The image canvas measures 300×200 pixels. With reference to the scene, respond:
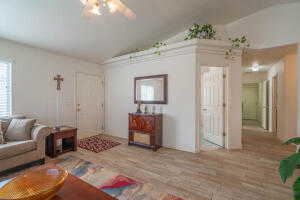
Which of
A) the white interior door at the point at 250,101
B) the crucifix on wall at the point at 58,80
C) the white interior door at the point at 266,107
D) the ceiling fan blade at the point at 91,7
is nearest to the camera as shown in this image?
the ceiling fan blade at the point at 91,7

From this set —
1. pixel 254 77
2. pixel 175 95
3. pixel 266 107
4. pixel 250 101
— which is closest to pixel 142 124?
pixel 175 95

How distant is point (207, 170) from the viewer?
2557mm

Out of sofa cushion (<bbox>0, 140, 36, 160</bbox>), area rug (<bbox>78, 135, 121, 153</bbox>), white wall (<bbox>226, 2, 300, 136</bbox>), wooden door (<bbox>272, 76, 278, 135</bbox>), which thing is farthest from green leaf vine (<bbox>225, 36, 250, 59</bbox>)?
sofa cushion (<bbox>0, 140, 36, 160</bbox>)

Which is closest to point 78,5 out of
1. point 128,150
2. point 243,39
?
point 128,150

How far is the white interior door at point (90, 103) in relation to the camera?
4434 millimetres

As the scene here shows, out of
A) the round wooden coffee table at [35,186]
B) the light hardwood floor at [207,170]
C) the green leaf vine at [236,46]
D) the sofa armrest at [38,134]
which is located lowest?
the light hardwood floor at [207,170]

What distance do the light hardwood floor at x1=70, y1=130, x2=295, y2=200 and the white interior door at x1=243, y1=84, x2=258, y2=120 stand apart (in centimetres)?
447

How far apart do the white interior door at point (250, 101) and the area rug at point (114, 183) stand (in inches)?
301

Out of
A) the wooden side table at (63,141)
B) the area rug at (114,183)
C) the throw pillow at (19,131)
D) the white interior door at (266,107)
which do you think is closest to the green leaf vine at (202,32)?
the area rug at (114,183)

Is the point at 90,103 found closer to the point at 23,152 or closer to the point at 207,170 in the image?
the point at 23,152

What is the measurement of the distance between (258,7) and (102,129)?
5.14 metres

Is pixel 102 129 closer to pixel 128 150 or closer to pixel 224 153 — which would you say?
pixel 128 150

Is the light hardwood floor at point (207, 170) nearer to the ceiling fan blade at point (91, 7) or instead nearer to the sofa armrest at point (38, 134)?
the sofa armrest at point (38, 134)

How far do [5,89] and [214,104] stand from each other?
4.68 metres
